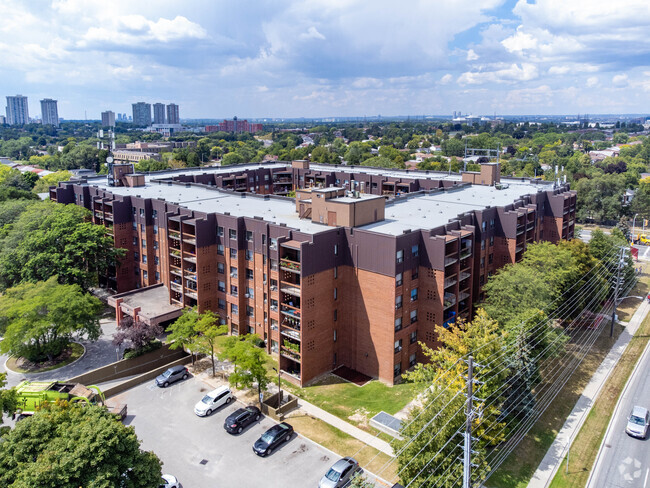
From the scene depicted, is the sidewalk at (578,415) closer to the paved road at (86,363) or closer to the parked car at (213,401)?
the parked car at (213,401)

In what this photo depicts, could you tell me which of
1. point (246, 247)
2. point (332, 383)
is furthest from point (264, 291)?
point (332, 383)

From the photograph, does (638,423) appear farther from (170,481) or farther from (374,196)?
(170,481)

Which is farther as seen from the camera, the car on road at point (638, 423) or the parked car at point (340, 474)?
the car on road at point (638, 423)

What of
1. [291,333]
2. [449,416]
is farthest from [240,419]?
[449,416]

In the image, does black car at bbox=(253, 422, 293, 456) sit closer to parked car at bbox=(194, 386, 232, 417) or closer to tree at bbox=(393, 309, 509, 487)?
parked car at bbox=(194, 386, 232, 417)

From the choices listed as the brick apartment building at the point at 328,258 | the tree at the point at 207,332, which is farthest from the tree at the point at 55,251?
the tree at the point at 207,332

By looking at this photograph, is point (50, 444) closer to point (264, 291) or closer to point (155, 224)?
point (264, 291)

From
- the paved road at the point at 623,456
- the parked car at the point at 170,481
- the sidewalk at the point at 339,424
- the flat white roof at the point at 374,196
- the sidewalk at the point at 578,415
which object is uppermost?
the flat white roof at the point at 374,196
